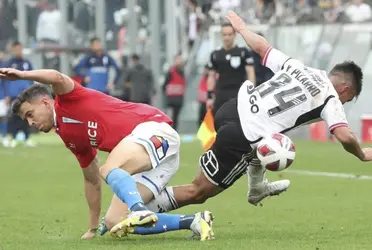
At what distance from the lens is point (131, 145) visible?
30.6ft

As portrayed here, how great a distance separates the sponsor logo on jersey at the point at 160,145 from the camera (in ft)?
30.9

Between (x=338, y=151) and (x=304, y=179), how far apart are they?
6027mm

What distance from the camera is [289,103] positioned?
31.1ft

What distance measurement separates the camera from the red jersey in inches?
375

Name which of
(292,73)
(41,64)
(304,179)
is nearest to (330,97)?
(292,73)

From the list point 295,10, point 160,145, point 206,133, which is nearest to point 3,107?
point 295,10

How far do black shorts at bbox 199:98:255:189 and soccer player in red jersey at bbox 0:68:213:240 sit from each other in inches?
16.1

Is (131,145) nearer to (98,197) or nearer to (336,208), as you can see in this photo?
(98,197)

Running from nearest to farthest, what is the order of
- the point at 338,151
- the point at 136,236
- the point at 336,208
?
1. the point at 136,236
2. the point at 336,208
3. the point at 338,151

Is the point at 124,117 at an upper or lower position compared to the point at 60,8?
upper

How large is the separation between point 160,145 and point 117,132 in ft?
1.37

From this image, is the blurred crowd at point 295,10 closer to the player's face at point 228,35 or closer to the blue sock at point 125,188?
the player's face at point 228,35

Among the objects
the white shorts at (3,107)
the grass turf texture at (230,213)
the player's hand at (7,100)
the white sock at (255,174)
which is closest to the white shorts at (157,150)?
the grass turf texture at (230,213)

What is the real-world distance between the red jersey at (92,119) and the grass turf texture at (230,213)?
89 centimetres
